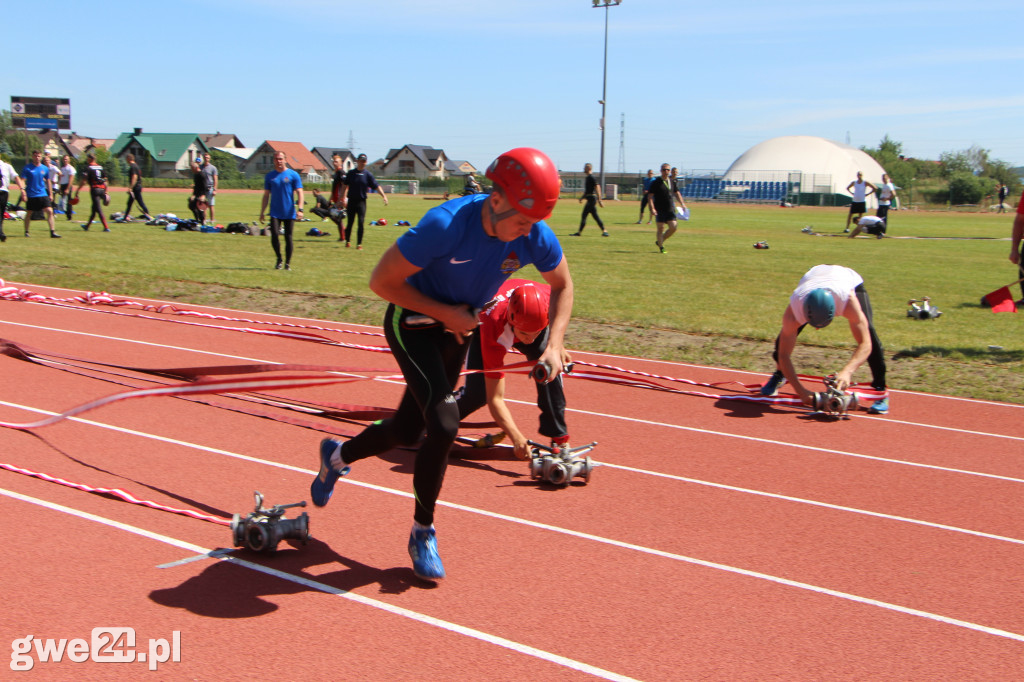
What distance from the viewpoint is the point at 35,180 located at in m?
20.2

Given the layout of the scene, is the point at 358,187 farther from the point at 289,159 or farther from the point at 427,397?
the point at 289,159

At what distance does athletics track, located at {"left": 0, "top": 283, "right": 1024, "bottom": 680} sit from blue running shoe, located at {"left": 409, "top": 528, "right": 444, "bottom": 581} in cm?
8

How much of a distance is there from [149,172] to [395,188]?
122 ft

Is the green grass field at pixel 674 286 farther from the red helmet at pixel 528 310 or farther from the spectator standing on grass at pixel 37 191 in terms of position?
the red helmet at pixel 528 310

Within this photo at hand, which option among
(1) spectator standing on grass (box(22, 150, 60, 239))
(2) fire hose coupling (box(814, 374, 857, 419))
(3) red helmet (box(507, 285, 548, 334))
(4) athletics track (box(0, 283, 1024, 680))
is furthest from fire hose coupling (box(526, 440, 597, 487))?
(1) spectator standing on grass (box(22, 150, 60, 239))

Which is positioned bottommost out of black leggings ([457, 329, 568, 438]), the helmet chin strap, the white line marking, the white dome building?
the white line marking

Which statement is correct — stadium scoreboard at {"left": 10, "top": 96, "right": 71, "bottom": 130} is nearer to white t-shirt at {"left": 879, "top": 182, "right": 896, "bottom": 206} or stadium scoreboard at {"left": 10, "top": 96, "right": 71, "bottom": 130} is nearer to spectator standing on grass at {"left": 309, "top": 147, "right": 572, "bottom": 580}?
white t-shirt at {"left": 879, "top": 182, "right": 896, "bottom": 206}

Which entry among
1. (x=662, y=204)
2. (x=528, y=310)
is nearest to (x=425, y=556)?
(x=528, y=310)

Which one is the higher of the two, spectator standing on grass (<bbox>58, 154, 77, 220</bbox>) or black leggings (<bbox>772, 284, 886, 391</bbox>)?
spectator standing on grass (<bbox>58, 154, 77, 220</bbox>)

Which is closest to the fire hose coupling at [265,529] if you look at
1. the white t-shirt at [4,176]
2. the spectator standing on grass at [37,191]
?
the white t-shirt at [4,176]

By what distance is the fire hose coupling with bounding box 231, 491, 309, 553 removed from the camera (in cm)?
434

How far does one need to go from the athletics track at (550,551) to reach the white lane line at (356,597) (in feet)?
0.05

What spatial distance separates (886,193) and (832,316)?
2396cm

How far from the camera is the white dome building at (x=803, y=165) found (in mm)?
85000
